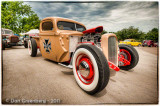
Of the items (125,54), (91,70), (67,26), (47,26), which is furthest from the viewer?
(47,26)

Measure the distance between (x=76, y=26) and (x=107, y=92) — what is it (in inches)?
87.4

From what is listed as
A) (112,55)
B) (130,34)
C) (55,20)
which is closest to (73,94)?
(112,55)

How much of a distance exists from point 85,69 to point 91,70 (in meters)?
0.12

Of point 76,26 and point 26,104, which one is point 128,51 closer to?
point 76,26

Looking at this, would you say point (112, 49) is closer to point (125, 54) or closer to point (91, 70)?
point (91, 70)

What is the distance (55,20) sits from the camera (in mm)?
2426

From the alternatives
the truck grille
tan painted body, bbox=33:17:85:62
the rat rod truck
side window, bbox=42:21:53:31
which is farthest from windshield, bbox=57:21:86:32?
the truck grille

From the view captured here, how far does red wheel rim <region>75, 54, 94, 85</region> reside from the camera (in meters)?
1.32

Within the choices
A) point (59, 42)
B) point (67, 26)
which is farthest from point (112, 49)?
point (67, 26)

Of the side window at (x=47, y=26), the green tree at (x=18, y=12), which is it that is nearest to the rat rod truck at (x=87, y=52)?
the side window at (x=47, y=26)

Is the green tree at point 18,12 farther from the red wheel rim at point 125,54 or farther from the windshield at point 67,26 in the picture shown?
the red wheel rim at point 125,54

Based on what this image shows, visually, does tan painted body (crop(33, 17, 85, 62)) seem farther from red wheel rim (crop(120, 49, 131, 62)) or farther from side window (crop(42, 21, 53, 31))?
red wheel rim (crop(120, 49, 131, 62))

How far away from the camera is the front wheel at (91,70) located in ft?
3.66

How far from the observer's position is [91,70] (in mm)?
1300
